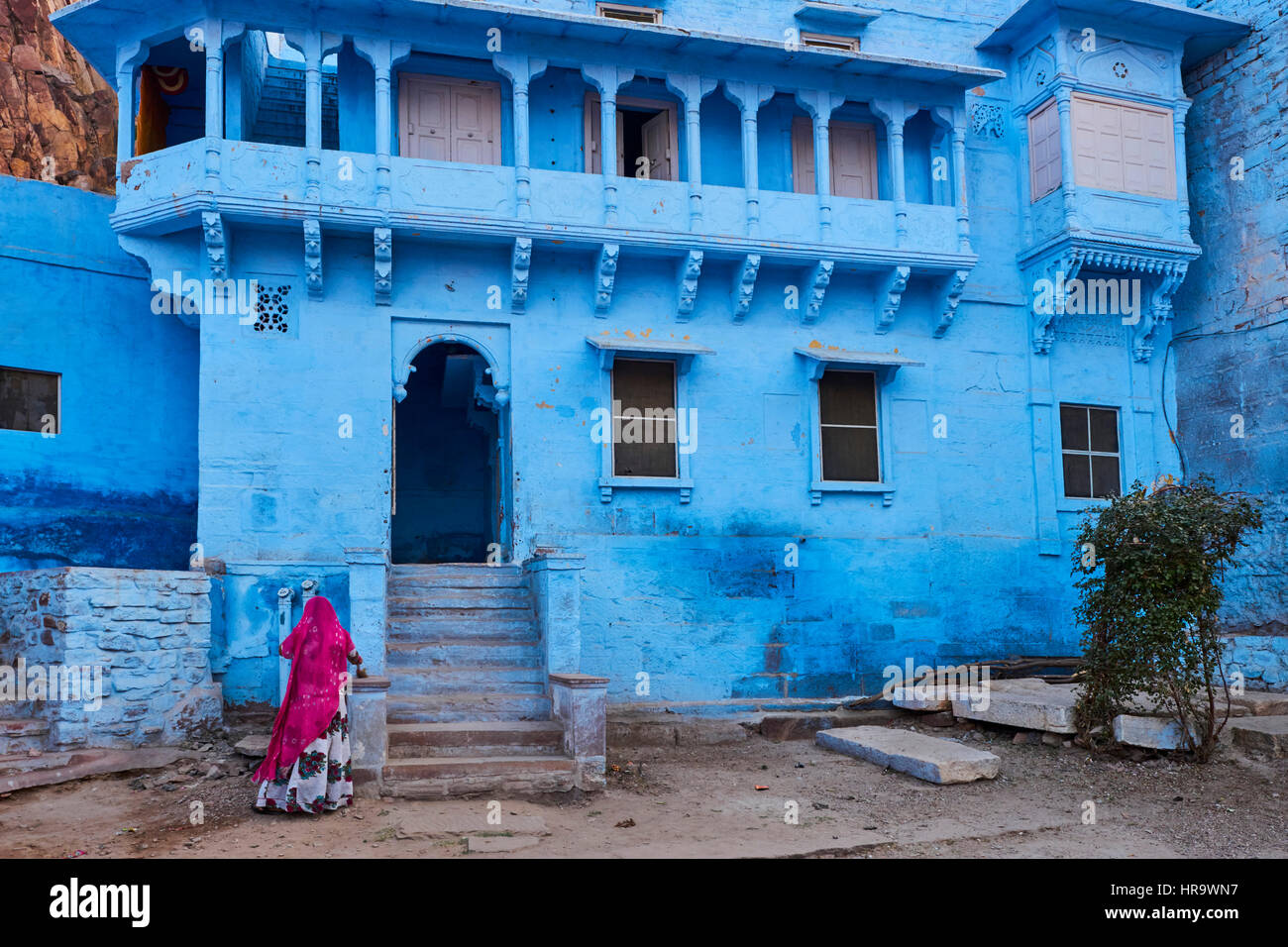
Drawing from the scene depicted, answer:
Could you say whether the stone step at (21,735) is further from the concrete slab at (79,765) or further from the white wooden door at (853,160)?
the white wooden door at (853,160)

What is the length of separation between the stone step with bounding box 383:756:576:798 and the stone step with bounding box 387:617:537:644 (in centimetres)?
180

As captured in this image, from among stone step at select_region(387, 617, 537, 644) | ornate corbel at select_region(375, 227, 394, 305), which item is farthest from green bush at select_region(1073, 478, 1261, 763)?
ornate corbel at select_region(375, 227, 394, 305)

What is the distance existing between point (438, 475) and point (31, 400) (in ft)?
20.5

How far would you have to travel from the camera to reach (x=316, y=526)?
11.4 m

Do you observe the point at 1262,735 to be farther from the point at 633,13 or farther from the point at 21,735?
the point at 633,13

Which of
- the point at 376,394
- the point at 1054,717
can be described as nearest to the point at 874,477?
the point at 1054,717

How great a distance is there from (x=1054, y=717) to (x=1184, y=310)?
24.7 feet

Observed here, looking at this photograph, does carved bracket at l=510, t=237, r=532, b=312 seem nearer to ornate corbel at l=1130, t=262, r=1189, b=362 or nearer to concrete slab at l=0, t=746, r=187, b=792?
concrete slab at l=0, t=746, r=187, b=792

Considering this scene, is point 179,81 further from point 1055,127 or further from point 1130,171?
point 1130,171

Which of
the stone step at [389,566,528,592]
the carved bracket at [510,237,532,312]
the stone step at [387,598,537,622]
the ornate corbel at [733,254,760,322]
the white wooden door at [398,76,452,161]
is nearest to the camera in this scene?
the stone step at [387,598,537,622]

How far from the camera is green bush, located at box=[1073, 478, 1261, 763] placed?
8922mm

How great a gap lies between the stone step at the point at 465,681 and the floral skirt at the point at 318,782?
1.47 m

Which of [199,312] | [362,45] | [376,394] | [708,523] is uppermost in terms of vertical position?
[362,45]

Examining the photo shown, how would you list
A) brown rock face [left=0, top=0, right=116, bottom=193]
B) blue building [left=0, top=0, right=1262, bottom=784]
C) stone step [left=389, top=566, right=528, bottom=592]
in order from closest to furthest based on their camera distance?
stone step [left=389, top=566, right=528, bottom=592] < blue building [left=0, top=0, right=1262, bottom=784] < brown rock face [left=0, top=0, right=116, bottom=193]
